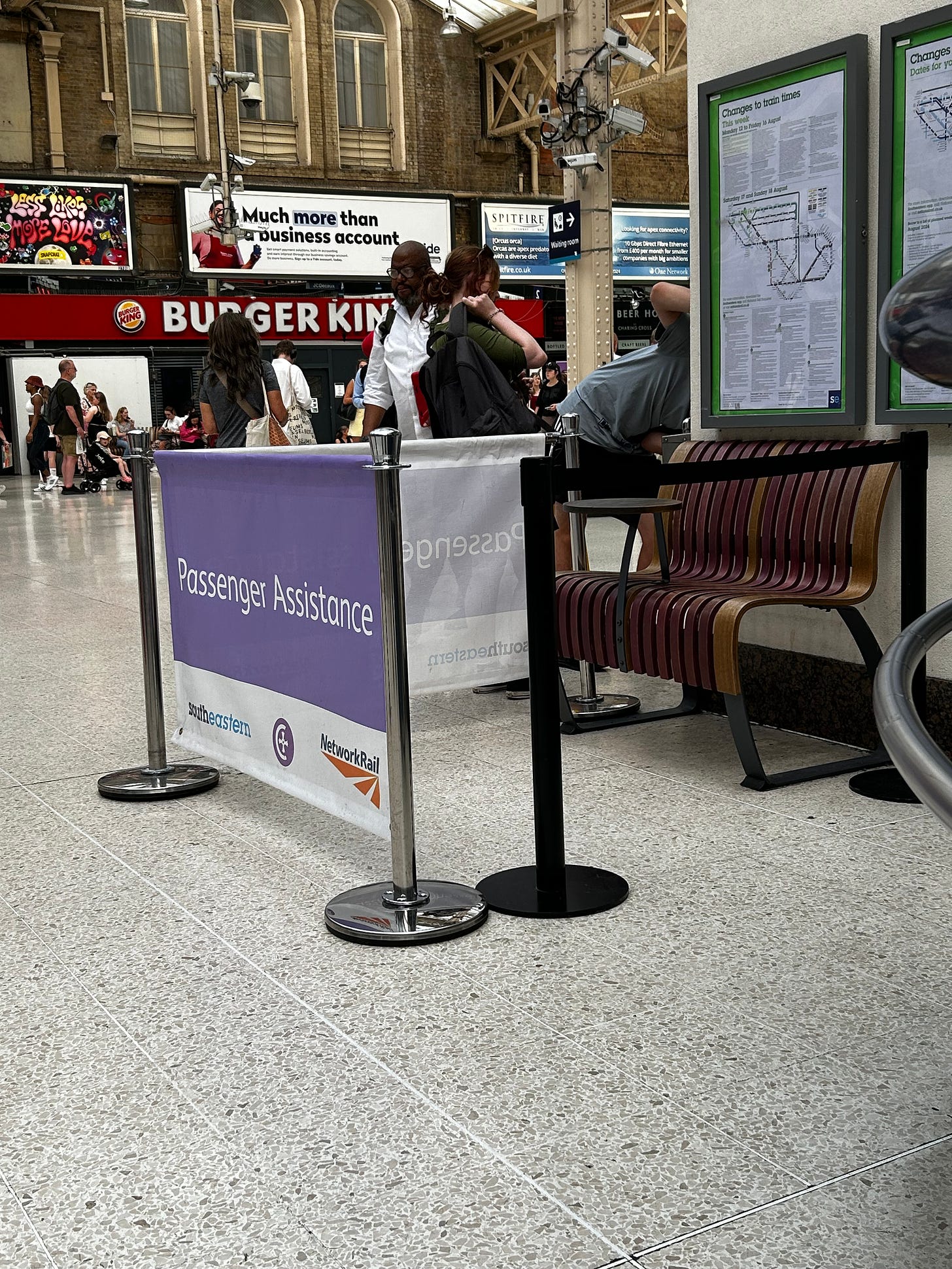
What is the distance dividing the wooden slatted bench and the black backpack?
0.74 meters

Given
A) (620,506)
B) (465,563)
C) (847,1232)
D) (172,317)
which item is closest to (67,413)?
(172,317)

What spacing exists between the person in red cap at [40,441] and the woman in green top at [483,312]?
56.7ft

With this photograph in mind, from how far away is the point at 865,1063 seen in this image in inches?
88.4

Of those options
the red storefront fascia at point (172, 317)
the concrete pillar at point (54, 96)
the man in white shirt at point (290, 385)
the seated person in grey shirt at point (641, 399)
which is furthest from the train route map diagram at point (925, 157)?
the concrete pillar at point (54, 96)

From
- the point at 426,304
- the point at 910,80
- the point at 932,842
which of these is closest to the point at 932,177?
the point at 910,80

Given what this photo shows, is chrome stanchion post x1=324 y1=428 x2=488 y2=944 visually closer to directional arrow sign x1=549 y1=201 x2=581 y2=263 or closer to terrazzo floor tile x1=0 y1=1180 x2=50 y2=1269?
terrazzo floor tile x1=0 y1=1180 x2=50 y2=1269

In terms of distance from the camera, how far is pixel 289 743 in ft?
11.2

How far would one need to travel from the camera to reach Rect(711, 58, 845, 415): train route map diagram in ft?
13.9

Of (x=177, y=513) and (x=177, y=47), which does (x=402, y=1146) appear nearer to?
(x=177, y=513)

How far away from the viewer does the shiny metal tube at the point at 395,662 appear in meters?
2.78

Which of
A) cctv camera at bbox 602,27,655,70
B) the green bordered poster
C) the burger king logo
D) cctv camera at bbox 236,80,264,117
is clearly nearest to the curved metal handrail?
the green bordered poster

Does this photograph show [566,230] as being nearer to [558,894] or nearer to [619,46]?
[619,46]

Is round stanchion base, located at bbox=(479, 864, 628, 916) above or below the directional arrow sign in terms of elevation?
below

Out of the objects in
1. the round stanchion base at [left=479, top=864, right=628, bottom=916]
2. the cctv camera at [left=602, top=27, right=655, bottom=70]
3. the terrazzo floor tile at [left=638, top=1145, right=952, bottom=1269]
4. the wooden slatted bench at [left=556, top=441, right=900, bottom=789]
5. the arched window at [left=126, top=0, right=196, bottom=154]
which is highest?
the arched window at [left=126, top=0, right=196, bottom=154]
